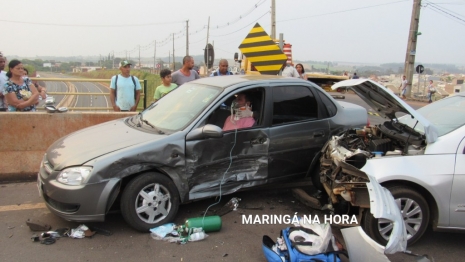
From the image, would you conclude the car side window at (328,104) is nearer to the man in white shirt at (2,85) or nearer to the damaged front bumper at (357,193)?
the damaged front bumper at (357,193)

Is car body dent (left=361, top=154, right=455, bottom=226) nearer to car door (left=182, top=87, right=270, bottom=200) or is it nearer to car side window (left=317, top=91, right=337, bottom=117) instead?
car door (left=182, top=87, right=270, bottom=200)

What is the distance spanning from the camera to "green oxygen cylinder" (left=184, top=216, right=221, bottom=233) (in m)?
3.80

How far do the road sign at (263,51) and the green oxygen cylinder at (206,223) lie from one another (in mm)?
4565

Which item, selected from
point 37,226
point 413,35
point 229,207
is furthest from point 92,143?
point 413,35

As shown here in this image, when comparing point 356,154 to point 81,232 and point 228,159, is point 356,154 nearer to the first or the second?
point 228,159

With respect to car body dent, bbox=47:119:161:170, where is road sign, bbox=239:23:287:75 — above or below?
above

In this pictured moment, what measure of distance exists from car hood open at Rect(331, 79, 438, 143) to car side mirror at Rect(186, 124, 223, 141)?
1.43 meters

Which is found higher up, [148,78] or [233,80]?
[233,80]

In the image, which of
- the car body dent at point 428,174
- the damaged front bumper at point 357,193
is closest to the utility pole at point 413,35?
the damaged front bumper at point 357,193

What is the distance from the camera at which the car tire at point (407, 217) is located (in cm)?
348

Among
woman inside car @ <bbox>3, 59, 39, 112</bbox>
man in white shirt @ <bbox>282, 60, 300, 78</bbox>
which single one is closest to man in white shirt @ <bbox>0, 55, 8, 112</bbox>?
woman inside car @ <bbox>3, 59, 39, 112</bbox>

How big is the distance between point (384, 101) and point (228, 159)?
1969 mm

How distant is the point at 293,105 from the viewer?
4.67m

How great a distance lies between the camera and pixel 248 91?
4.52m
